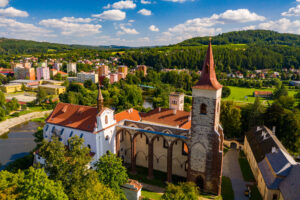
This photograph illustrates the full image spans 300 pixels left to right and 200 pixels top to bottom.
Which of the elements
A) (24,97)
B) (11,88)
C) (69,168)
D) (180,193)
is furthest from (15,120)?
(180,193)

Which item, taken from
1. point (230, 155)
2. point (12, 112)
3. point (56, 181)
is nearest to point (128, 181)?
point (56, 181)

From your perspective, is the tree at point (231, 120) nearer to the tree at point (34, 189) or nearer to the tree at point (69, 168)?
the tree at point (69, 168)

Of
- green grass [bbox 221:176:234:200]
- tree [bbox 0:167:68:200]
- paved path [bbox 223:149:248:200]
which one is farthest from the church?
tree [bbox 0:167:68:200]

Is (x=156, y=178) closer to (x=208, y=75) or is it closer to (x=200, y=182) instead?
(x=200, y=182)

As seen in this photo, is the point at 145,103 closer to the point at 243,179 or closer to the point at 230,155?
the point at 230,155

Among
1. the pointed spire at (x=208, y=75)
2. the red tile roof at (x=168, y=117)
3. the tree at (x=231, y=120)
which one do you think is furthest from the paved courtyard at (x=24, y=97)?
the pointed spire at (x=208, y=75)

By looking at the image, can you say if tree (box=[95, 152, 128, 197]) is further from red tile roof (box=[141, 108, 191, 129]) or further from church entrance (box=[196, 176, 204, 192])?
red tile roof (box=[141, 108, 191, 129])
